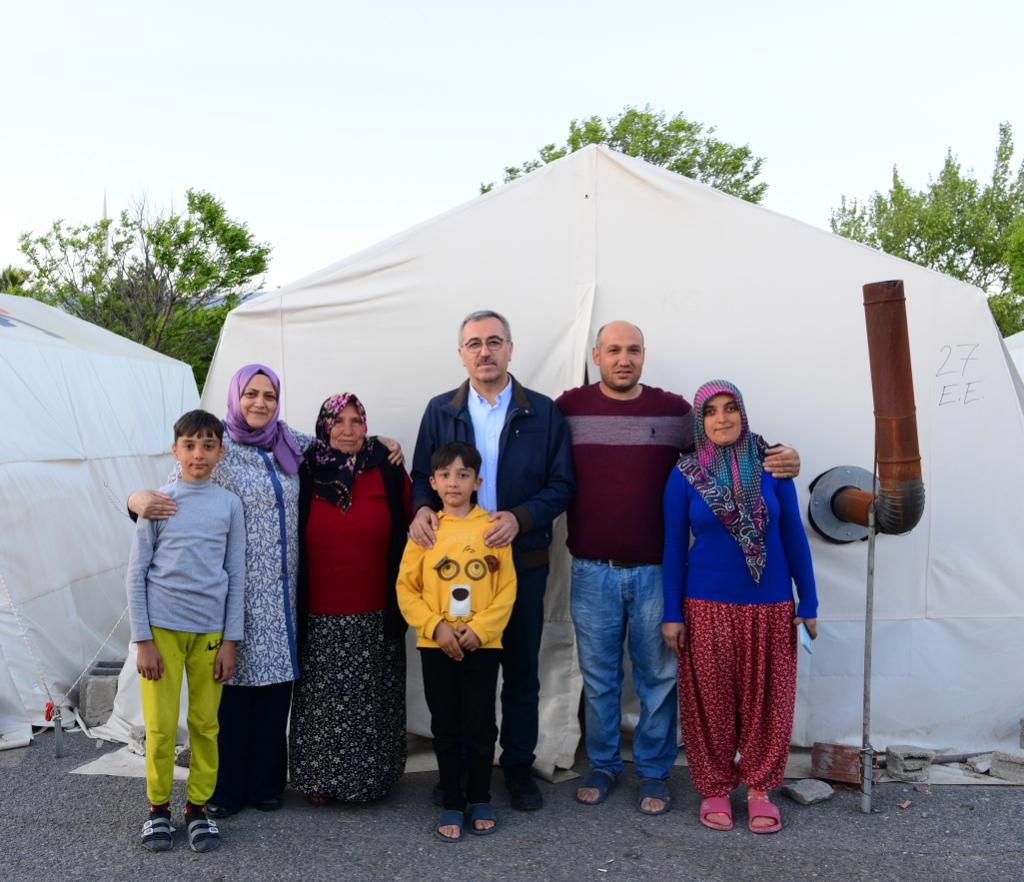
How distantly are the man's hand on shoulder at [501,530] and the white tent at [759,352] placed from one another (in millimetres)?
850

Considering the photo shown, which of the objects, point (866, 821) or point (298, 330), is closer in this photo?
point (866, 821)

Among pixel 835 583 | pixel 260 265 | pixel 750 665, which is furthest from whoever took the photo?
pixel 260 265

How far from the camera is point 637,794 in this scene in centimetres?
338

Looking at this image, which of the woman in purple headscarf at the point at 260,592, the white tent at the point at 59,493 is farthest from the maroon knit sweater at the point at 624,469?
the white tent at the point at 59,493

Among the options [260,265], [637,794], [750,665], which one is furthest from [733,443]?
[260,265]

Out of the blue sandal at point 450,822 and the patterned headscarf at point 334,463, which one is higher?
the patterned headscarf at point 334,463

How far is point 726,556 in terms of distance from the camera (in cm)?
306

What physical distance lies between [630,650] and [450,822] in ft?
3.01

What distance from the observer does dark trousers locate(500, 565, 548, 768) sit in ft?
10.5

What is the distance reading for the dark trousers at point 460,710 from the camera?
9.77 ft

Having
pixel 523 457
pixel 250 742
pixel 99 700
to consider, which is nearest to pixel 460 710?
pixel 250 742

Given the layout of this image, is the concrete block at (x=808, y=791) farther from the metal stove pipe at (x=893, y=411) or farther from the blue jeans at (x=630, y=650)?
the metal stove pipe at (x=893, y=411)

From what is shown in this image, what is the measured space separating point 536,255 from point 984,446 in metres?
2.16

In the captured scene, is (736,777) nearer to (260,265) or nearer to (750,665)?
(750,665)
